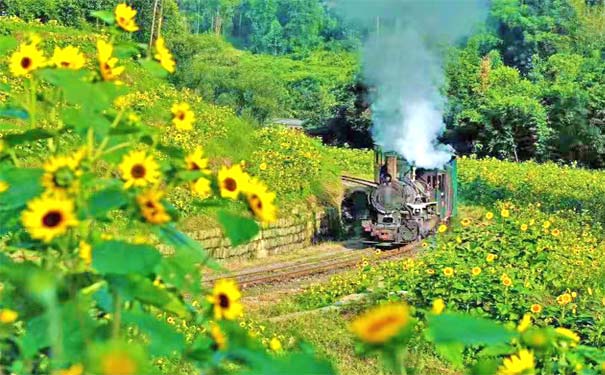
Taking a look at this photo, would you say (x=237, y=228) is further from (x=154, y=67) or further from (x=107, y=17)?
(x=107, y=17)

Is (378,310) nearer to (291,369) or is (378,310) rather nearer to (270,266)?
(291,369)

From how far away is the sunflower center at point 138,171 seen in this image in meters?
2.02

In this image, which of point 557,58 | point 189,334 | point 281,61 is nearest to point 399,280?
point 189,334

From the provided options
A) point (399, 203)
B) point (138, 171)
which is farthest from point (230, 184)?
point (399, 203)

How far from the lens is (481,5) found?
15.3 m

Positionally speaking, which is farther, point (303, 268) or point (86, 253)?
point (303, 268)

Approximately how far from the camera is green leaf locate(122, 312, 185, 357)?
78.2 inches

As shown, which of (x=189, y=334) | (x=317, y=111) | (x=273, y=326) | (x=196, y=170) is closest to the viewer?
(x=196, y=170)

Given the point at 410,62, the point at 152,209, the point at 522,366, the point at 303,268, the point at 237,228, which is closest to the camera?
the point at 152,209

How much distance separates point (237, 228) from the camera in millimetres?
2141

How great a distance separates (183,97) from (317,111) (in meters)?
19.1

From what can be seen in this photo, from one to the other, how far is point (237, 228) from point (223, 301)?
0.17 m

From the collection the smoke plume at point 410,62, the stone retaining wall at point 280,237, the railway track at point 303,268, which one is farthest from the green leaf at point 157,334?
the smoke plume at point 410,62

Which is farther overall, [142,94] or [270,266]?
[142,94]
